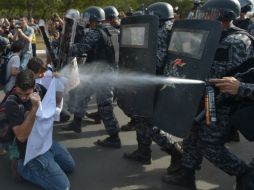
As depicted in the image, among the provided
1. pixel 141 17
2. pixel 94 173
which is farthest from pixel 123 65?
pixel 94 173

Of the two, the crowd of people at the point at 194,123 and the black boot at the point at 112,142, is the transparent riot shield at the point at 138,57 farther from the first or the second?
the black boot at the point at 112,142

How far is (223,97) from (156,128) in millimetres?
1073

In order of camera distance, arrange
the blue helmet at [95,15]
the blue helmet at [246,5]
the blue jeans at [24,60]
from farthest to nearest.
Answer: the blue jeans at [24,60], the blue helmet at [246,5], the blue helmet at [95,15]

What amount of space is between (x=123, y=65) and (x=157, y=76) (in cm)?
66

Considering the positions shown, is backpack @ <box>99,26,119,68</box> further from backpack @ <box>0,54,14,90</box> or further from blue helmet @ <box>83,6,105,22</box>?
backpack @ <box>0,54,14,90</box>

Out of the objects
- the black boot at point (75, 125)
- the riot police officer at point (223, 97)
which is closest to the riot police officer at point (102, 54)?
the black boot at point (75, 125)

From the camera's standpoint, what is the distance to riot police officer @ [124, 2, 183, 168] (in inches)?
165

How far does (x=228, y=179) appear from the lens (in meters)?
4.66

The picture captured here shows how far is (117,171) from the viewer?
479cm

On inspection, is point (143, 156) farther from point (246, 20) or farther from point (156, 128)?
point (246, 20)

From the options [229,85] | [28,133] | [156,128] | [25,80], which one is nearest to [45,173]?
[28,133]

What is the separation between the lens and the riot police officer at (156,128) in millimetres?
4203

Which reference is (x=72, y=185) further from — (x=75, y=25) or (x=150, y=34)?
(x=75, y=25)

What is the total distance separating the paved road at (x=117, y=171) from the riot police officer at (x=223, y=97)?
540 mm
